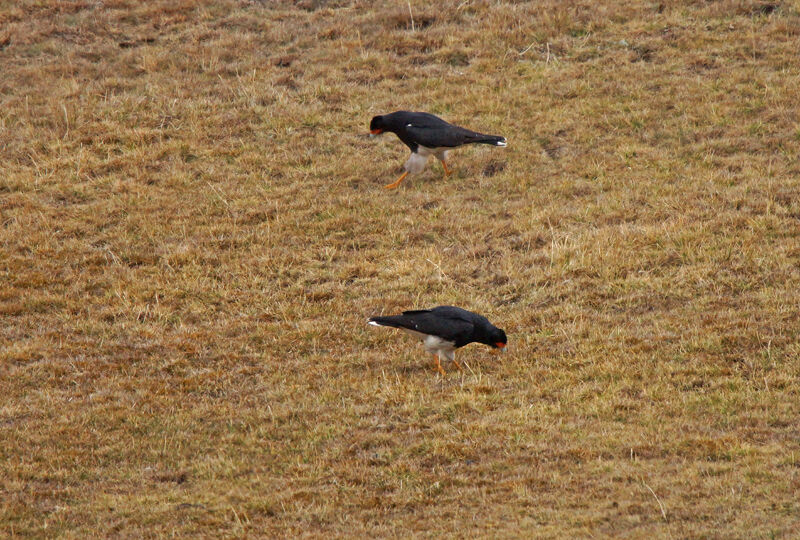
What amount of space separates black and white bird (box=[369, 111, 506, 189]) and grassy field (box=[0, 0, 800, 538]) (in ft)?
1.69

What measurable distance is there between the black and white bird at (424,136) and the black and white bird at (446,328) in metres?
5.40

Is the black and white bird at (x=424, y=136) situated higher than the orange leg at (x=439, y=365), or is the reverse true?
the black and white bird at (x=424, y=136)

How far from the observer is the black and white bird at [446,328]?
35.4ft

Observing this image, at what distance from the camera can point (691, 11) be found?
21672mm

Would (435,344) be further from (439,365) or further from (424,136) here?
(424,136)

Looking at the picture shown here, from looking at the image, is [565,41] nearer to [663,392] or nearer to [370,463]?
[663,392]

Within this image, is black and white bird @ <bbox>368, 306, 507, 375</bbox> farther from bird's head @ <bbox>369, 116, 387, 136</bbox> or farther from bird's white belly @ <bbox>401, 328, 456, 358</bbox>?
bird's head @ <bbox>369, 116, 387, 136</bbox>

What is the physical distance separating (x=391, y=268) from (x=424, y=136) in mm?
3091

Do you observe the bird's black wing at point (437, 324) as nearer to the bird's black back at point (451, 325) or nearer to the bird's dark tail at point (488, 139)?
the bird's black back at point (451, 325)

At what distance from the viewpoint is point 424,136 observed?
15.9 metres

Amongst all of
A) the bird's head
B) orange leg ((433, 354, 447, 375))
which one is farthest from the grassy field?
the bird's head

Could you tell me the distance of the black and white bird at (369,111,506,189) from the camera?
51.6 feet

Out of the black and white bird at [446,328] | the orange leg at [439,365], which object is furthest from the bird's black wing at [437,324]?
the orange leg at [439,365]

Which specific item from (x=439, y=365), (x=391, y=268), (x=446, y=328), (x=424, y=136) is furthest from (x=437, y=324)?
(x=424, y=136)
